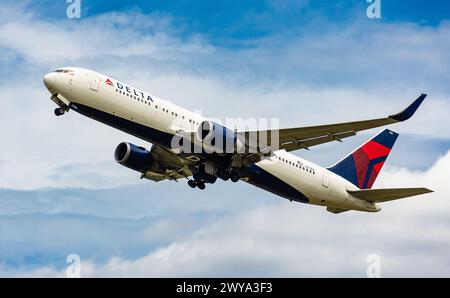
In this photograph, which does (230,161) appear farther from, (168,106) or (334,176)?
(334,176)

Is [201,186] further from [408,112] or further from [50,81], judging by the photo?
[408,112]

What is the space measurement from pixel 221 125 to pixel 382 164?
1617cm

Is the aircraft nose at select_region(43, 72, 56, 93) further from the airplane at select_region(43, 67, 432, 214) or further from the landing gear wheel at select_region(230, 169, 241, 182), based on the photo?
the landing gear wheel at select_region(230, 169, 241, 182)

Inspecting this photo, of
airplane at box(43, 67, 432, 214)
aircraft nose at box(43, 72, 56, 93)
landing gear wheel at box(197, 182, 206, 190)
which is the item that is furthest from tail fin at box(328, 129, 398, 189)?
aircraft nose at box(43, 72, 56, 93)

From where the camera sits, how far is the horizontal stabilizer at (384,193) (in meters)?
47.8

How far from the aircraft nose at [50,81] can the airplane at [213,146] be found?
5 cm

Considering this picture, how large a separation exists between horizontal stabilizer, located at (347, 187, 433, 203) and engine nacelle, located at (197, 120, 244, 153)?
1054 centimetres

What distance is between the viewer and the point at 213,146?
4478 centimetres

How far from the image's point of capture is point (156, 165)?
5031 cm

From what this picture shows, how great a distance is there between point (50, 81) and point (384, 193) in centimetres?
2134

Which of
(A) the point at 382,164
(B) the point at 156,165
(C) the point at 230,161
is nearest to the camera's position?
(C) the point at 230,161

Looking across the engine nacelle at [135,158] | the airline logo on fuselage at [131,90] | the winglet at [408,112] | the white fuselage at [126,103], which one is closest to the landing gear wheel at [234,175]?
the white fuselage at [126,103]

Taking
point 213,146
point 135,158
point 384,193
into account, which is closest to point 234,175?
point 213,146
